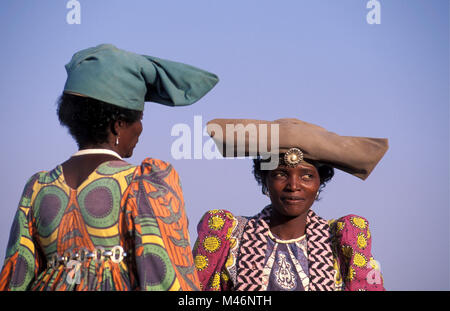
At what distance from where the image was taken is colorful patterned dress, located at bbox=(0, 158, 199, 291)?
3586 mm

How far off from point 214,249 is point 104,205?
6.16 feet

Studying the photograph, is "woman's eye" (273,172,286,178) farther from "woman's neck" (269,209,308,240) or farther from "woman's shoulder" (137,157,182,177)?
"woman's shoulder" (137,157,182,177)

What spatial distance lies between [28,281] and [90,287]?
467mm

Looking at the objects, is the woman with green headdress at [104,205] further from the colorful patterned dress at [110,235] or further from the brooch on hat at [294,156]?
the brooch on hat at [294,156]

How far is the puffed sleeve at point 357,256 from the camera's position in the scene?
5.02m

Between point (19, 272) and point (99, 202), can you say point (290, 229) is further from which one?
point (19, 272)

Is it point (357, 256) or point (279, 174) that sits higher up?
point (279, 174)

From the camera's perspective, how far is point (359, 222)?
209 inches

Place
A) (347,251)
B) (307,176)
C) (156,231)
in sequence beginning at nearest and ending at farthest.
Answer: (156,231) → (347,251) → (307,176)

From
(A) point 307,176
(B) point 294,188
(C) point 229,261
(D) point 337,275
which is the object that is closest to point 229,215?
(C) point 229,261

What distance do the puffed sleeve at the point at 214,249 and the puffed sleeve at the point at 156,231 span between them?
1522 millimetres
